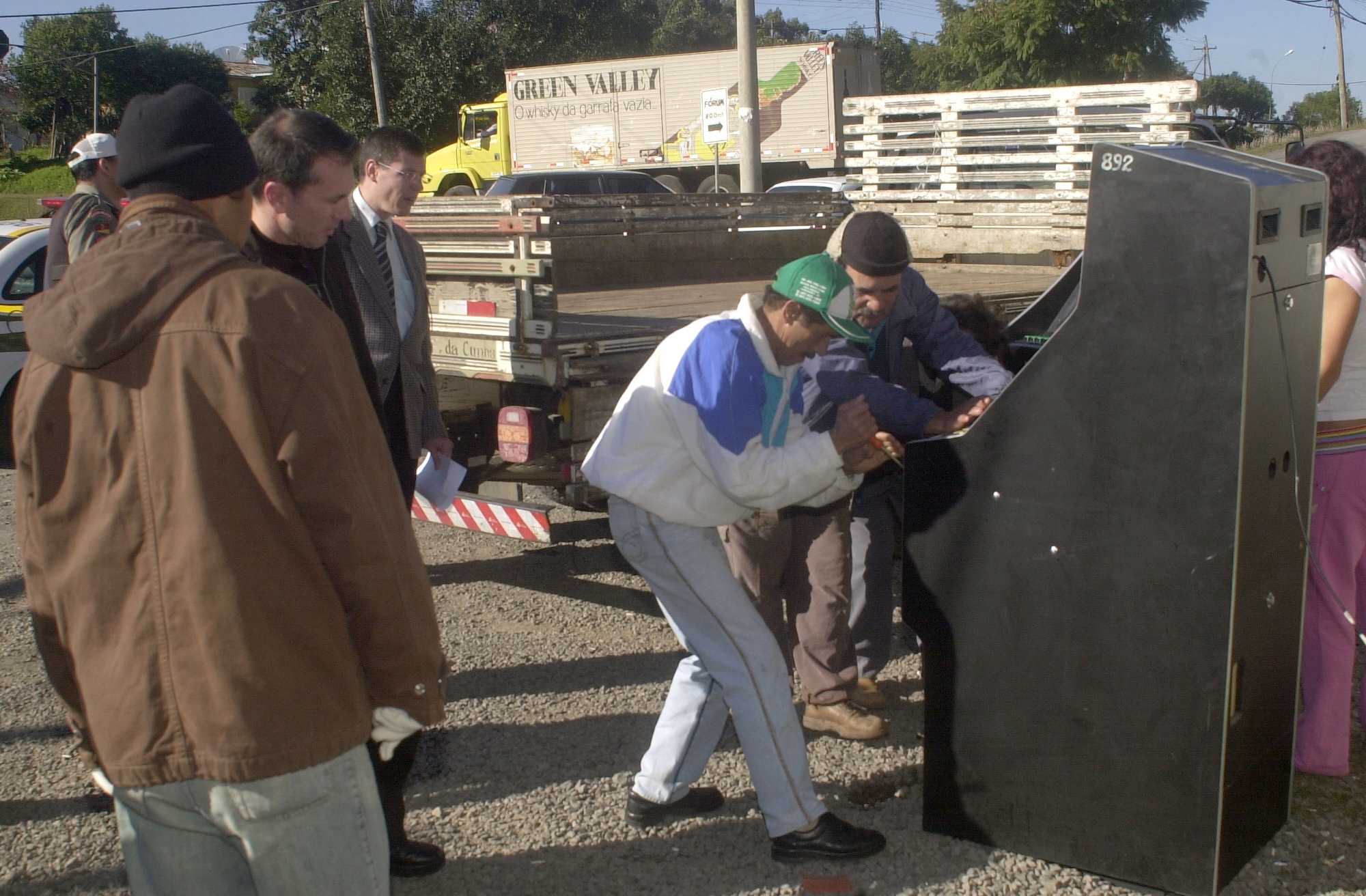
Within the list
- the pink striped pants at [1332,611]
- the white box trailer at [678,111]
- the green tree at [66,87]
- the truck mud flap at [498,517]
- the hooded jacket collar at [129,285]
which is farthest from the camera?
the green tree at [66,87]

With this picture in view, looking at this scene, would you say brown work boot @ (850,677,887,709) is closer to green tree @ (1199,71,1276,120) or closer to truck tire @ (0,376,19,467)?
truck tire @ (0,376,19,467)

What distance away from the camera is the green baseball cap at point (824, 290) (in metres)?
3.06

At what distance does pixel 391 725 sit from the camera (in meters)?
1.95

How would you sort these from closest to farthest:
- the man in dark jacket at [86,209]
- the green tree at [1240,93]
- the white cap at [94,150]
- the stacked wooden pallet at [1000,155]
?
the man in dark jacket at [86,209], the white cap at [94,150], the stacked wooden pallet at [1000,155], the green tree at [1240,93]

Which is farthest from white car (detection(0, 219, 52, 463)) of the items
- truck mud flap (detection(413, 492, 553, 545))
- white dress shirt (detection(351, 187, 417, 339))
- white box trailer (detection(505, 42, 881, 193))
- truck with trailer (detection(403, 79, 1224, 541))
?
white box trailer (detection(505, 42, 881, 193))

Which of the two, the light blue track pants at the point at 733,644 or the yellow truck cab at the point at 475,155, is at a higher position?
the yellow truck cab at the point at 475,155

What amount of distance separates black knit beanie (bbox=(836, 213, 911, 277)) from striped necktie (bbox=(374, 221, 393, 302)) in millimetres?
1376

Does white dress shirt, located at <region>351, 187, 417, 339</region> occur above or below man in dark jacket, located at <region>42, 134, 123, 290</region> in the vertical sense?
below

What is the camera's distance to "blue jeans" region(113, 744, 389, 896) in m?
1.85

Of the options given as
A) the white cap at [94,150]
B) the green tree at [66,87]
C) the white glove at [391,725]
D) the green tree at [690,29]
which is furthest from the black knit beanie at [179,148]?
the green tree at [690,29]

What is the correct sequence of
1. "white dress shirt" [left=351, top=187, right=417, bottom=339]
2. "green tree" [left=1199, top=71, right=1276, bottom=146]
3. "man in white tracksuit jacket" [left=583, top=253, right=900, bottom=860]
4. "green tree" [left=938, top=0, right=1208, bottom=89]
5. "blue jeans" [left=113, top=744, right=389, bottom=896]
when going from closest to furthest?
"blue jeans" [left=113, top=744, right=389, bottom=896], "man in white tracksuit jacket" [left=583, top=253, right=900, bottom=860], "white dress shirt" [left=351, top=187, right=417, bottom=339], "green tree" [left=938, top=0, right=1208, bottom=89], "green tree" [left=1199, top=71, right=1276, bottom=146]

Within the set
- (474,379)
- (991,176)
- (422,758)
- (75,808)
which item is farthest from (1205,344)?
(991,176)

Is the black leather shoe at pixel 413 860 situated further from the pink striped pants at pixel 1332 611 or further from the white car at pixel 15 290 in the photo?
the white car at pixel 15 290

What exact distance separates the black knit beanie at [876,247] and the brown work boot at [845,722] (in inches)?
58.4
